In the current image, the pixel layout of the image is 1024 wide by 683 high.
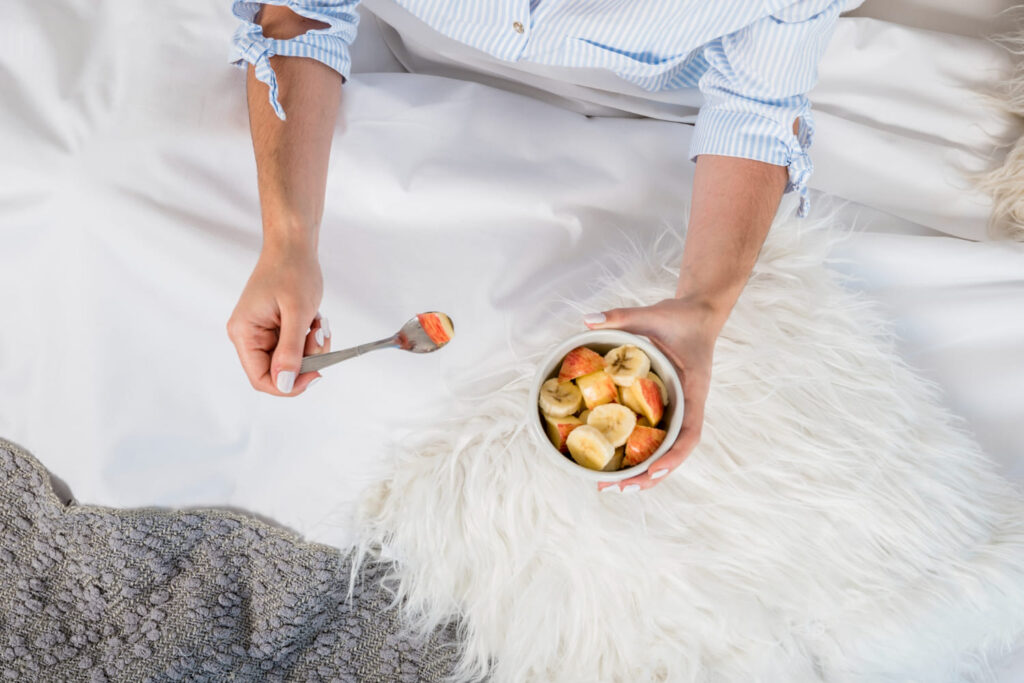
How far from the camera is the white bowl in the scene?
0.63m

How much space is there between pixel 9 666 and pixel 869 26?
154 cm

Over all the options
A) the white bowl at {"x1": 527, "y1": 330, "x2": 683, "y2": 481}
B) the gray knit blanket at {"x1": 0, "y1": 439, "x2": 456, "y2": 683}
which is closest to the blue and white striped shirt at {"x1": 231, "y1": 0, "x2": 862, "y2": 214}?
the white bowl at {"x1": 527, "y1": 330, "x2": 683, "y2": 481}

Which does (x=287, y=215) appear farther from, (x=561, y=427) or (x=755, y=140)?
(x=755, y=140)

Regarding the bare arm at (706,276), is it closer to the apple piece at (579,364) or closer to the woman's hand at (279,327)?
the apple piece at (579,364)

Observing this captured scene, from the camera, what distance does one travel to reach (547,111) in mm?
1066

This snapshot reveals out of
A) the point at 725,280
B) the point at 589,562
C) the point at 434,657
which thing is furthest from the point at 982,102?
the point at 434,657

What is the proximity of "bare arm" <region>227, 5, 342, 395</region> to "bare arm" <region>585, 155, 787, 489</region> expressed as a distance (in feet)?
0.95

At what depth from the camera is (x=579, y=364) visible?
0.67 metres

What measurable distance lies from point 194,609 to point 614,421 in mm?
708

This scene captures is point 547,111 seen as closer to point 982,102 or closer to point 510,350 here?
point 510,350

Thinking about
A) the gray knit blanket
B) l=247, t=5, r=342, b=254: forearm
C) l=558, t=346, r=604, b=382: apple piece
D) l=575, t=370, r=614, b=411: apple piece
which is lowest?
the gray knit blanket

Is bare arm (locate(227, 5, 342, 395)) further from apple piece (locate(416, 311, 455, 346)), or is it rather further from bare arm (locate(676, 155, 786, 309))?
bare arm (locate(676, 155, 786, 309))

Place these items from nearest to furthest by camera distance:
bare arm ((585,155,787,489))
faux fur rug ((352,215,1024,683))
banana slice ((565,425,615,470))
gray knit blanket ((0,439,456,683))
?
banana slice ((565,425,615,470)) < bare arm ((585,155,787,489)) < faux fur rug ((352,215,1024,683)) < gray knit blanket ((0,439,456,683))

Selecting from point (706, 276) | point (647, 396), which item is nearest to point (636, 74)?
point (706, 276)
